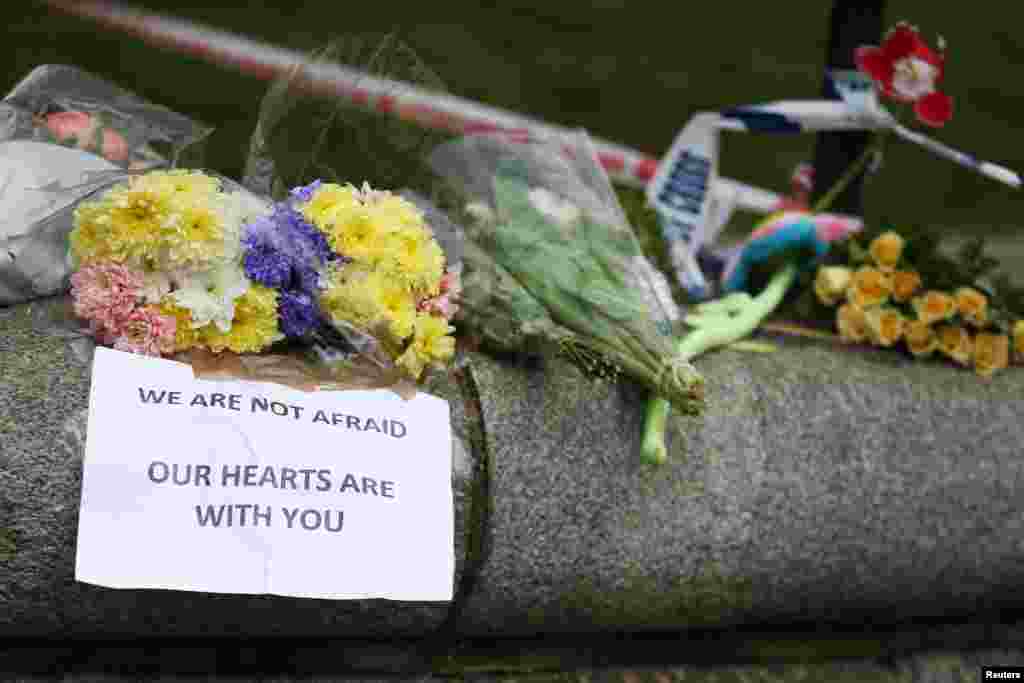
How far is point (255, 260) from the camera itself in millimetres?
2688

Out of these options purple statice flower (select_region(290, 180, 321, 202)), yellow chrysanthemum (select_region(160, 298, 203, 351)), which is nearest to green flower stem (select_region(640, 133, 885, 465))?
purple statice flower (select_region(290, 180, 321, 202))

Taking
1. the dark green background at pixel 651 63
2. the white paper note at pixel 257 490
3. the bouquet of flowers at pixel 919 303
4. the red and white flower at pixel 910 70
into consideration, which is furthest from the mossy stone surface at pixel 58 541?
the dark green background at pixel 651 63

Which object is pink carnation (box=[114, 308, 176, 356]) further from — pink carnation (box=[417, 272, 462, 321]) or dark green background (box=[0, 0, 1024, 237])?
dark green background (box=[0, 0, 1024, 237])

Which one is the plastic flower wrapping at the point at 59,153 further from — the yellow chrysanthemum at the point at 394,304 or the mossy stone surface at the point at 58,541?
the yellow chrysanthemum at the point at 394,304

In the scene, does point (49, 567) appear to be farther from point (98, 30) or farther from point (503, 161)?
point (98, 30)

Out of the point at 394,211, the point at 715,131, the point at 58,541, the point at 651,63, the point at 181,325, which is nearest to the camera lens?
the point at 58,541

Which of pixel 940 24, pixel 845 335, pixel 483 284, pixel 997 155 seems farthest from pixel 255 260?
pixel 940 24

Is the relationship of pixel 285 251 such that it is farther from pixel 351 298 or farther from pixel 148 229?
pixel 148 229

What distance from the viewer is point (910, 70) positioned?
429 centimetres

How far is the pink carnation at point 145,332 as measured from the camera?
103 inches

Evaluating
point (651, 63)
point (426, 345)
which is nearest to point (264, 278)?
point (426, 345)

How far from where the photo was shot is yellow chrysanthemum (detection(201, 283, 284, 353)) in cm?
268

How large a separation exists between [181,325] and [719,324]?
155cm

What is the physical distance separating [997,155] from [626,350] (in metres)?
6.04
